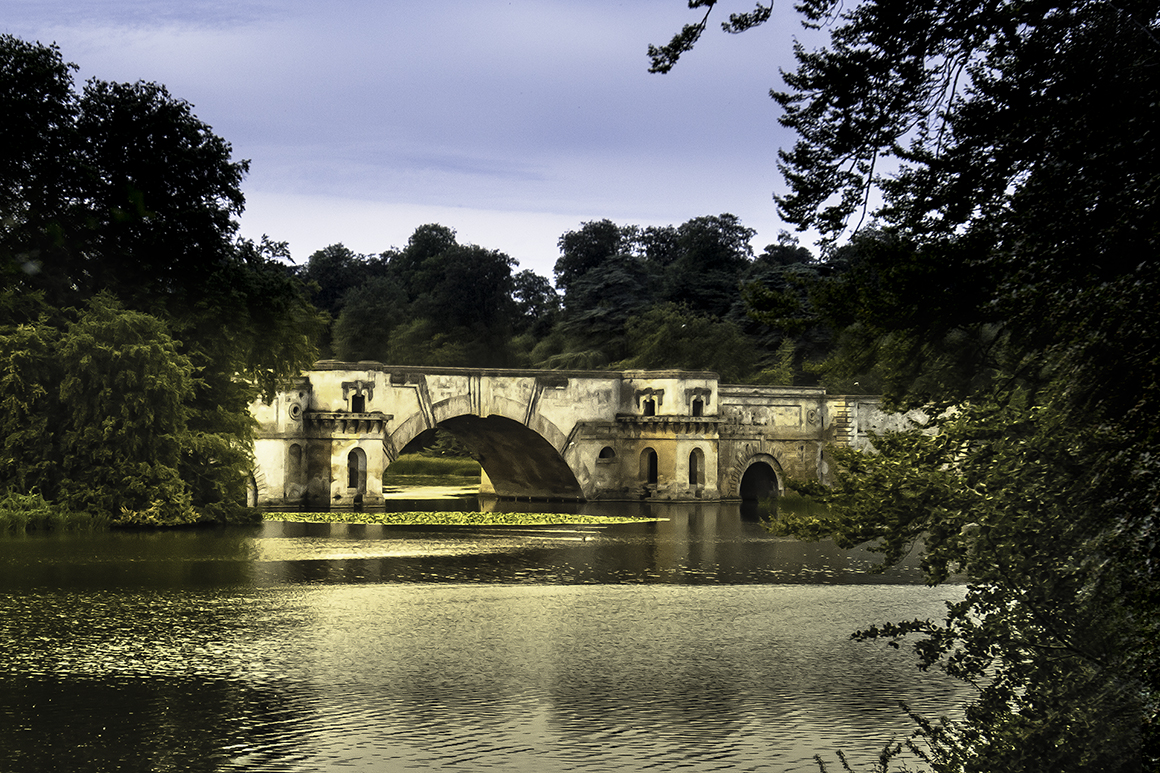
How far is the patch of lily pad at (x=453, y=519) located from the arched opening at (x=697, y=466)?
486 inches

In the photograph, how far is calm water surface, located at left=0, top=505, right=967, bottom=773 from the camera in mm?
9438

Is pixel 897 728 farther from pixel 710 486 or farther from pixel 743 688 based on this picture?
pixel 710 486

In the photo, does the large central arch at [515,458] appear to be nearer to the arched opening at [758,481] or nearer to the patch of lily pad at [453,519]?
the arched opening at [758,481]

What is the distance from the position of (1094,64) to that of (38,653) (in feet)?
37.2

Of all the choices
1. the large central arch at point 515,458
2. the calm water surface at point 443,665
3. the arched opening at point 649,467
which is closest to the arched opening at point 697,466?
the arched opening at point 649,467

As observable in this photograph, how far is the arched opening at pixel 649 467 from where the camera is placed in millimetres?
52562

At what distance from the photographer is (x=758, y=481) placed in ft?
190

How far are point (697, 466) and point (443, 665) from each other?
133ft

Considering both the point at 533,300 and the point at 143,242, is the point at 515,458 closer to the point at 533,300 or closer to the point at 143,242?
the point at 143,242

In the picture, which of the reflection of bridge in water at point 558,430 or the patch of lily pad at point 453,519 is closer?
the patch of lily pad at point 453,519

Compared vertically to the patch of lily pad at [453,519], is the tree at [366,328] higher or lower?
higher

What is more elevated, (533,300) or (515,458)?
(533,300)

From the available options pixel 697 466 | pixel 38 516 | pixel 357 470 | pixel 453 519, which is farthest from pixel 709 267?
pixel 38 516

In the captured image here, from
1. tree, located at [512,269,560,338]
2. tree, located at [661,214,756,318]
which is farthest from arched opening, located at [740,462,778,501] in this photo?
tree, located at [512,269,560,338]
